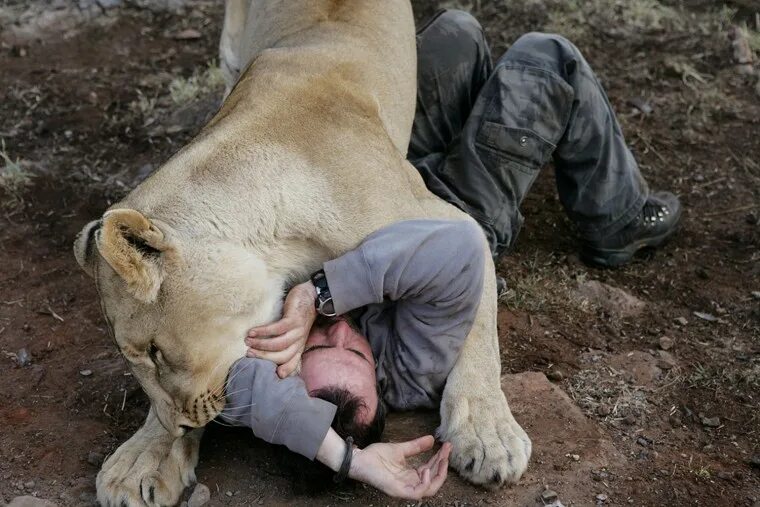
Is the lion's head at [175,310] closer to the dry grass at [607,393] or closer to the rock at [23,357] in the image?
Result: the rock at [23,357]

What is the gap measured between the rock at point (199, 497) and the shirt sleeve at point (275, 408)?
22cm

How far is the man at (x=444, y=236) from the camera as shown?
284cm

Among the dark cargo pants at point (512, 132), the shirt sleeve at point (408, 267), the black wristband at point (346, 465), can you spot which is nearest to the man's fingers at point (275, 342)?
the shirt sleeve at point (408, 267)

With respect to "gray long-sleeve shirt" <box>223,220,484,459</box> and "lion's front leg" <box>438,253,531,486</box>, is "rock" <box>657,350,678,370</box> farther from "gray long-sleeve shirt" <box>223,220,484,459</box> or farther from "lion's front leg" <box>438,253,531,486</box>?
"gray long-sleeve shirt" <box>223,220,484,459</box>

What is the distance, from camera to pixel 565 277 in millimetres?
4148

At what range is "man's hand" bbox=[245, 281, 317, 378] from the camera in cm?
288

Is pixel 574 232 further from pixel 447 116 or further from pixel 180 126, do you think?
pixel 180 126

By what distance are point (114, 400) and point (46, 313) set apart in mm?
764

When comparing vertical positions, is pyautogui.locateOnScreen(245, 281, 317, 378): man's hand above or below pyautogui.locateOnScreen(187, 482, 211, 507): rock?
above

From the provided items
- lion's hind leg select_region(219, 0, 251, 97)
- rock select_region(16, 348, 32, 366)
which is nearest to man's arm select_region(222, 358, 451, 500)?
rock select_region(16, 348, 32, 366)

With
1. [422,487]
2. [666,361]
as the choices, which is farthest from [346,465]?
[666,361]

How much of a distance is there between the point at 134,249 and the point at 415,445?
95 centimetres

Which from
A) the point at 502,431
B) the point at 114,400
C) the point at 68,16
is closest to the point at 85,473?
the point at 114,400

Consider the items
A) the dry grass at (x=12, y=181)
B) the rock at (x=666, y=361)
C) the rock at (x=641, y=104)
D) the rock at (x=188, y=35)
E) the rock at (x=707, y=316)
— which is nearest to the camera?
the rock at (x=666, y=361)
